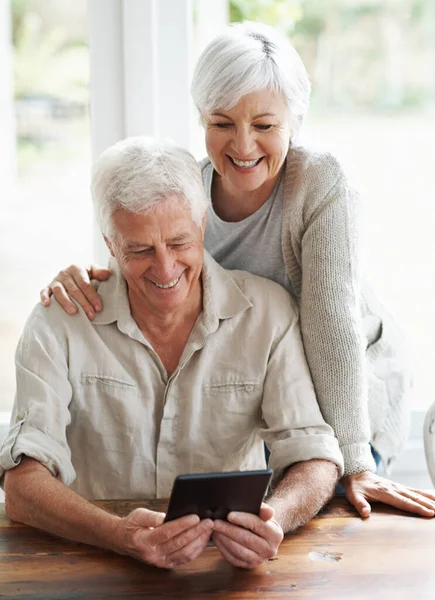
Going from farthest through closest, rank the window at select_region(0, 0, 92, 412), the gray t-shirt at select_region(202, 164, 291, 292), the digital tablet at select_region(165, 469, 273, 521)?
the window at select_region(0, 0, 92, 412) → the gray t-shirt at select_region(202, 164, 291, 292) → the digital tablet at select_region(165, 469, 273, 521)

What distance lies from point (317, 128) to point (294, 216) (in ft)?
3.03

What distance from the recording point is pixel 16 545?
1.62 metres

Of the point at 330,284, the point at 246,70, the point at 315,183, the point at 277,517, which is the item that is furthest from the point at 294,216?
the point at 277,517

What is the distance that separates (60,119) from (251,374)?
1.27 metres

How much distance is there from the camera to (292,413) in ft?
6.05

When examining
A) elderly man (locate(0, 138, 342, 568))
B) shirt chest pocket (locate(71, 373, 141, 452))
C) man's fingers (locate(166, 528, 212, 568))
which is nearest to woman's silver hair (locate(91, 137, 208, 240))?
elderly man (locate(0, 138, 342, 568))

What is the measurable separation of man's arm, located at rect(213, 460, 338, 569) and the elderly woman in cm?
11

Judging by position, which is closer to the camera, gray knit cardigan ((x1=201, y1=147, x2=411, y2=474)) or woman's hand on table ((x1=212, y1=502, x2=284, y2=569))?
woman's hand on table ((x1=212, y1=502, x2=284, y2=569))

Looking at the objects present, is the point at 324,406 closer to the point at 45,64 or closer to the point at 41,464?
the point at 41,464

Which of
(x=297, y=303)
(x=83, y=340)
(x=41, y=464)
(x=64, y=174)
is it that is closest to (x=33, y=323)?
(x=83, y=340)

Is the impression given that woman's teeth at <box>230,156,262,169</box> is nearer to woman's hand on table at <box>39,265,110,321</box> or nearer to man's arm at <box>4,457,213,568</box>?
woman's hand on table at <box>39,265,110,321</box>

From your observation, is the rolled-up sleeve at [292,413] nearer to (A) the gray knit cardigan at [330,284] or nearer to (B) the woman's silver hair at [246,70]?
(A) the gray knit cardigan at [330,284]

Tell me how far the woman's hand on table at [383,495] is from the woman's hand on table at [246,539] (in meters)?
0.28

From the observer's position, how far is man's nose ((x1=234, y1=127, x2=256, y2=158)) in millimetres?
1893
